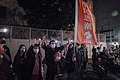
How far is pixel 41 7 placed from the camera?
49.2 feet

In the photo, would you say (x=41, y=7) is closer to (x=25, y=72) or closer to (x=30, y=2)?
(x=30, y=2)

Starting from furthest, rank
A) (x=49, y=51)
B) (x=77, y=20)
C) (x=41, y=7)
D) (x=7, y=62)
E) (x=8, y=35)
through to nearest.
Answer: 1. (x=41, y=7)
2. (x=8, y=35)
3. (x=49, y=51)
4. (x=77, y=20)
5. (x=7, y=62)

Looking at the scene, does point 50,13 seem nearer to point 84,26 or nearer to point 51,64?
point 51,64

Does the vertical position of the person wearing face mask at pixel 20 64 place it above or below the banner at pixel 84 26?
below

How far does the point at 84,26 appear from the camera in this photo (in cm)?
662

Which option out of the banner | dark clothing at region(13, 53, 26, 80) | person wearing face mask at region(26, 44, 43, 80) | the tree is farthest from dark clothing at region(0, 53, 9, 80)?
the tree

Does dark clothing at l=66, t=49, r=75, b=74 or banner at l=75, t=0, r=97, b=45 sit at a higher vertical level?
banner at l=75, t=0, r=97, b=45

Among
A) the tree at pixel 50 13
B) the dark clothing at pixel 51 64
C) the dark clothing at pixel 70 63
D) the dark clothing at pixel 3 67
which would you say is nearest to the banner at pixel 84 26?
the dark clothing at pixel 51 64

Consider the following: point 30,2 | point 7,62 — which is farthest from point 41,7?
point 7,62

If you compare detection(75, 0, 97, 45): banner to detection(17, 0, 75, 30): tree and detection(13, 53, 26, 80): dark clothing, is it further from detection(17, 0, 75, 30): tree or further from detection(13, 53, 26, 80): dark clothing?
detection(17, 0, 75, 30): tree

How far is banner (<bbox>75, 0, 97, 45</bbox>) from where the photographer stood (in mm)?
6586

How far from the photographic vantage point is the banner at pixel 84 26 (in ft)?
21.6

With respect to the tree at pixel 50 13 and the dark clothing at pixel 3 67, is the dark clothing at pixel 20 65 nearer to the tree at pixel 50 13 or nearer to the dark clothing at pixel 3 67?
the dark clothing at pixel 3 67

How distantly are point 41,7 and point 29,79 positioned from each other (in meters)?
8.25
